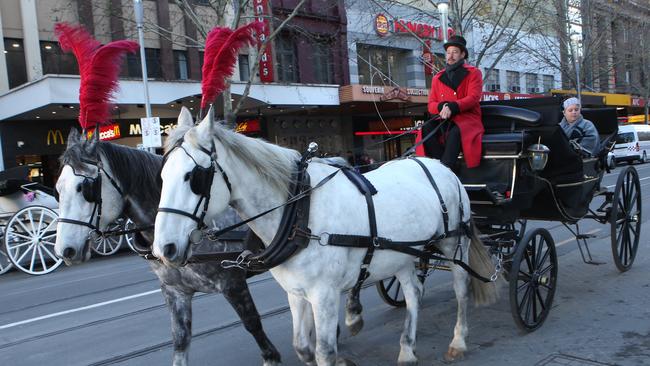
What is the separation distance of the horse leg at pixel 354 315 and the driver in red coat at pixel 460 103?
5.28 ft

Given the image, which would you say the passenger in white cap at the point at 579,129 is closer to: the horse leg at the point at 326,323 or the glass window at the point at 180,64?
the horse leg at the point at 326,323

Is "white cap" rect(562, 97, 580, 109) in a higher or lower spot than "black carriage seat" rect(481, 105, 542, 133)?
higher

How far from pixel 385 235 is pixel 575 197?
341cm

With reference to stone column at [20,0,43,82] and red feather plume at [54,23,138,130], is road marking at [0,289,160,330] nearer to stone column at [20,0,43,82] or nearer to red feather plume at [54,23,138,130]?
red feather plume at [54,23,138,130]

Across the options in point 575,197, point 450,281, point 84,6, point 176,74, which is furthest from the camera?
point 176,74

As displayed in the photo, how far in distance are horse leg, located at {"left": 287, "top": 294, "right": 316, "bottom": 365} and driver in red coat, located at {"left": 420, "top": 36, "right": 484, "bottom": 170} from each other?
7.64 ft

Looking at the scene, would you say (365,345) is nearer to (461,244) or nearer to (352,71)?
(461,244)

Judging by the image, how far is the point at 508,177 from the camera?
516 centimetres

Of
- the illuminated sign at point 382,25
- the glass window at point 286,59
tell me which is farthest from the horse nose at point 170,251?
the illuminated sign at point 382,25

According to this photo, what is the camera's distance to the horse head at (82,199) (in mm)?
3510

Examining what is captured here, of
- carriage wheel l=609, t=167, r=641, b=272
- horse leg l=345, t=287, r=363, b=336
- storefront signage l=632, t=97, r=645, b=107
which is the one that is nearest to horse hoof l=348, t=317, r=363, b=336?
horse leg l=345, t=287, r=363, b=336

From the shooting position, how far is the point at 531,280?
4820 mm

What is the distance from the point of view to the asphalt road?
445cm

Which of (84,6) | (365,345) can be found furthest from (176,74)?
(365,345)
